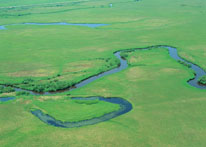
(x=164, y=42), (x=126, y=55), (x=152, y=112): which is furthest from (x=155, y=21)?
(x=152, y=112)

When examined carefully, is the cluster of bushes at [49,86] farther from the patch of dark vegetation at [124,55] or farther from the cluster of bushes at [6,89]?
the patch of dark vegetation at [124,55]

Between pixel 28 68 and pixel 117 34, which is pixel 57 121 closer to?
pixel 28 68

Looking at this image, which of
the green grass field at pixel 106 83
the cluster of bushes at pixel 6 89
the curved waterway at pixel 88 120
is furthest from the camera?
the cluster of bushes at pixel 6 89

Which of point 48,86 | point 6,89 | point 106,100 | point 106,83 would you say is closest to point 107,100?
point 106,100

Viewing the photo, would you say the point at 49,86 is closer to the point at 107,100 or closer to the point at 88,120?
the point at 107,100

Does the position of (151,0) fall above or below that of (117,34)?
above

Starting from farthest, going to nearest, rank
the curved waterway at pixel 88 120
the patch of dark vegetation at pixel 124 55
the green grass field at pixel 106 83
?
the patch of dark vegetation at pixel 124 55
the curved waterway at pixel 88 120
the green grass field at pixel 106 83

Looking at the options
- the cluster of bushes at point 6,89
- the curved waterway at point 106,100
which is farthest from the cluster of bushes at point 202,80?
the cluster of bushes at point 6,89

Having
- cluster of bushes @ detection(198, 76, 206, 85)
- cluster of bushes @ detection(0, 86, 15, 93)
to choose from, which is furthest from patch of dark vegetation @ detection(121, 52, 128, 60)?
cluster of bushes @ detection(0, 86, 15, 93)

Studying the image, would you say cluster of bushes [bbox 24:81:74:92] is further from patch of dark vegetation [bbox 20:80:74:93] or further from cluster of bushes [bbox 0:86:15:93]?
cluster of bushes [bbox 0:86:15:93]
